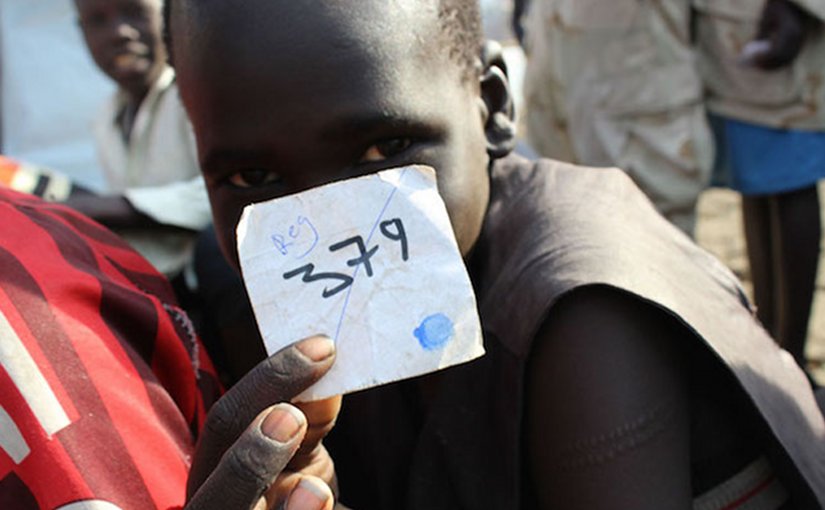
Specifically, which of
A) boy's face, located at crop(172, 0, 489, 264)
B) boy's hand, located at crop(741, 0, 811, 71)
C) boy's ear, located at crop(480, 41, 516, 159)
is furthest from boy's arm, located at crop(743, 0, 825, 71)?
boy's face, located at crop(172, 0, 489, 264)

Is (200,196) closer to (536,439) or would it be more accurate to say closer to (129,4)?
(536,439)

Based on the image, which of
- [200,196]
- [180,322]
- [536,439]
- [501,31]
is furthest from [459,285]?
[501,31]

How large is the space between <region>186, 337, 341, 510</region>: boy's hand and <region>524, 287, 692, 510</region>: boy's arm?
0.30 m

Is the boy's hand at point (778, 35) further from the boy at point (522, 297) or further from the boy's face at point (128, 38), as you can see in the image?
the boy's face at point (128, 38)

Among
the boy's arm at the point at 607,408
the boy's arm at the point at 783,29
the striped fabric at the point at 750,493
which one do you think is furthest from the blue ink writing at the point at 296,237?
the boy's arm at the point at 783,29

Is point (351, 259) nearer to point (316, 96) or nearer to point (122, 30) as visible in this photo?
point (316, 96)

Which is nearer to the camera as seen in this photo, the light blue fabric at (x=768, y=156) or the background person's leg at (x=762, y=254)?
the light blue fabric at (x=768, y=156)

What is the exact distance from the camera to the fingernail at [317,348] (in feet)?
2.92

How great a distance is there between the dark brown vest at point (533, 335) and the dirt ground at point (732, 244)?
1.89 meters

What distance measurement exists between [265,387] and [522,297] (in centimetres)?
41

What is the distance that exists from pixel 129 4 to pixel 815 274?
2.16 meters

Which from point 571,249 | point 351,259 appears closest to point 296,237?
point 351,259

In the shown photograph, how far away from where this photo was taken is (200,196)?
6.02 feet

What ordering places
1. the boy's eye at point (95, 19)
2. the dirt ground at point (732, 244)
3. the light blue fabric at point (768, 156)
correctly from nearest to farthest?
the light blue fabric at point (768, 156) < the boy's eye at point (95, 19) < the dirt ground at point (732, 244)
